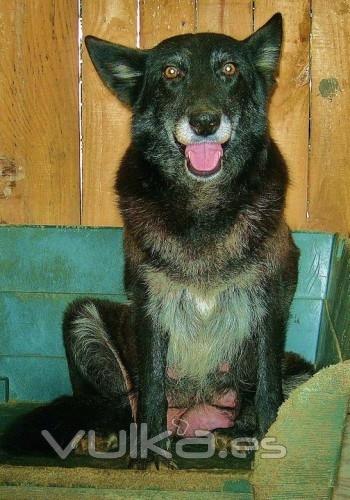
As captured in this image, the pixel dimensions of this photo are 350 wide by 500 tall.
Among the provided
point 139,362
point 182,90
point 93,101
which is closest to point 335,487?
point 139,362

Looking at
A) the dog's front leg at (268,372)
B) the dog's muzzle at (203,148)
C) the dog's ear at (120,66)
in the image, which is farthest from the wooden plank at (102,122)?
the dog's front leg at (268,372)

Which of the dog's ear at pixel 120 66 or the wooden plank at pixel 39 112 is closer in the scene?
the dog's ear at pixel 120 66

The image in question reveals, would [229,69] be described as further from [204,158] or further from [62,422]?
[62,422]

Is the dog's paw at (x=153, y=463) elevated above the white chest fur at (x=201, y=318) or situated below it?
below

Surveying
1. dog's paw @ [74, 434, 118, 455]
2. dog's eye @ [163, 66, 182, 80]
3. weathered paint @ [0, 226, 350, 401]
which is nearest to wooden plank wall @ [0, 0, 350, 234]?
weathered paint @ [0, 226, 350, 401]

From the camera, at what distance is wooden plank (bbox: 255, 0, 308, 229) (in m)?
3.19

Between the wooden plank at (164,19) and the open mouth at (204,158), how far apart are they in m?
0.97

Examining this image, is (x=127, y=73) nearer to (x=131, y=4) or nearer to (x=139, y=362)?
(x=131, y=4)

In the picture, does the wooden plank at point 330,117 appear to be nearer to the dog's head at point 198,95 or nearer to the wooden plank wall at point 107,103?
the wooden plank wall at point 107,103

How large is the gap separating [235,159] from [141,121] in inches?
14.6

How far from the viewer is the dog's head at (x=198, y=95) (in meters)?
2.41

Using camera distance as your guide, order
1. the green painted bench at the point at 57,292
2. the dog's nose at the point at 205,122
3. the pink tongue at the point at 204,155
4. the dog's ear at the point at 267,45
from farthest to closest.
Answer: the green painted bench at the point at 57,292 < the dog's ear at the point at 267,45 < the pink tongue at the point at 204,155 < the dog's nose at the point at 205,122

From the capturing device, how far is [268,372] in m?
2.47

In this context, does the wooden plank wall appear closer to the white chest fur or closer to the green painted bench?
the green painted bench
